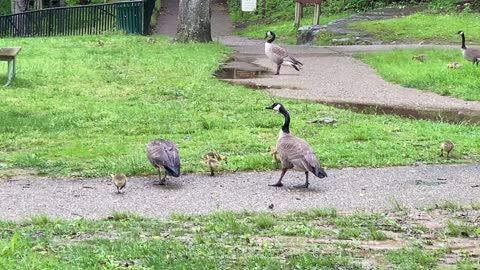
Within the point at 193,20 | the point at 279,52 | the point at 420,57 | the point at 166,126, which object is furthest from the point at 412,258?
the point at 193,20

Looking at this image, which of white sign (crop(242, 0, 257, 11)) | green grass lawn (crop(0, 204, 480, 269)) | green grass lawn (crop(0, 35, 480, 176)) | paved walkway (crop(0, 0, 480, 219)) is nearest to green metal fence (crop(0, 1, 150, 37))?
white sign (crop(242, 0, 257, 11))

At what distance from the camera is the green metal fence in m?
30.2

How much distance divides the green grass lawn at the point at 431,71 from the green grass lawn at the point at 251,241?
876 centimetres

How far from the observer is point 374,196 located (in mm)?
8727

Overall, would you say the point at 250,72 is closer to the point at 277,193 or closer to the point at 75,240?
the point at 277,193

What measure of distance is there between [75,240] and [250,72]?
13274 mm

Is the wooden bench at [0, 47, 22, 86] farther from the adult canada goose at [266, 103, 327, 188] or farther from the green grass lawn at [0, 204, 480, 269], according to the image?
the green grass lawn at [0, 204, 480, 269]

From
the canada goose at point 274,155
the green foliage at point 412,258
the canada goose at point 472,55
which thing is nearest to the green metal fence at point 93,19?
the canada goose at point 472,55

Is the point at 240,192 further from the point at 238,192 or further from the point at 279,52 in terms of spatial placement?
the point at 279,52

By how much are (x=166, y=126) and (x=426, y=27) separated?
16.9 metres

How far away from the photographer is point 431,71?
59.5 ft

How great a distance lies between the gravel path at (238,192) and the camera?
8172mm

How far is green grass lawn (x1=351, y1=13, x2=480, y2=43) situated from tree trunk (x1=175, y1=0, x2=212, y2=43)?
5.86m

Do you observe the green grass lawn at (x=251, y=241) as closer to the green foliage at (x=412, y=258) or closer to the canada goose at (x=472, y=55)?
the green foliage at (x=412, y=258)
